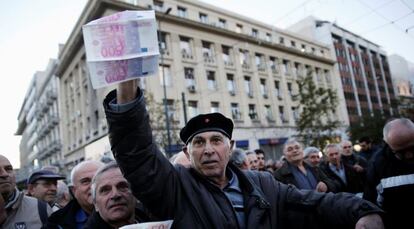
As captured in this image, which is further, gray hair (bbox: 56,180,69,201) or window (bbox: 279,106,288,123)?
window (bbox: 279,106,288,123)

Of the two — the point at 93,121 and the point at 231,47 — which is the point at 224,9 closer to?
the point at 231,47

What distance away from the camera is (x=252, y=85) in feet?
101

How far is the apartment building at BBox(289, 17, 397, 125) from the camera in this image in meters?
43.8

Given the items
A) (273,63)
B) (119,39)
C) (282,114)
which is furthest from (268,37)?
(119,39)

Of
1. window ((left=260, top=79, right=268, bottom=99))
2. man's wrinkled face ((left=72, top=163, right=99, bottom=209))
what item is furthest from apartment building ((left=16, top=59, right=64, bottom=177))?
man's wrinkled face ((left=72, top=163, right=99, bottom=209))

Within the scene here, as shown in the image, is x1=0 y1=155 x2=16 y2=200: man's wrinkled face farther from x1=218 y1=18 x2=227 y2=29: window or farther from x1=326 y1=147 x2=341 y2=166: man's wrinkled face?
x1=218 y1=18 x2=227 y2=29: window

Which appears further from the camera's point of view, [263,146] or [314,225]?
[263,146]

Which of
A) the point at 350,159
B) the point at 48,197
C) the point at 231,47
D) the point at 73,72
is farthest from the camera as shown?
the point at 73,72

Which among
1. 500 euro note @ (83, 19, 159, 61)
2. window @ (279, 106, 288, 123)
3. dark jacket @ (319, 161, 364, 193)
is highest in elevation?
window @ (279, 106, 288, 123)

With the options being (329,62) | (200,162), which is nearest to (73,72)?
(329,62)

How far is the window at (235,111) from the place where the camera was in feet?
92.1

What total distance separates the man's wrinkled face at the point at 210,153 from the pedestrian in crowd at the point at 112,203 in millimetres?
532

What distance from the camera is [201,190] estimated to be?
1955mm

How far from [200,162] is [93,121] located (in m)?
27.2
